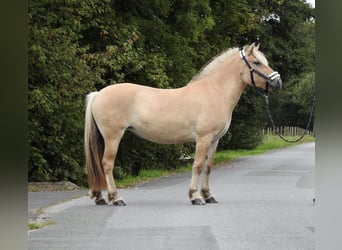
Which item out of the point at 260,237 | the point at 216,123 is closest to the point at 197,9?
the point at 216,123

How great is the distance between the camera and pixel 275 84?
434 centimetres

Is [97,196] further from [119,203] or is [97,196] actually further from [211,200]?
[211,200]

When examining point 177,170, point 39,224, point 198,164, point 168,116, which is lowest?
point 39,224

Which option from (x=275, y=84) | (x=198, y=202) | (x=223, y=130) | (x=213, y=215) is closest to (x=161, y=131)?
(x=223, y=130)

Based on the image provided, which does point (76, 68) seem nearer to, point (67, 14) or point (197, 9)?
point (67, 14)

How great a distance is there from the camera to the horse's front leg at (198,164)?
5750 millimetres

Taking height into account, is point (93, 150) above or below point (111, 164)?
above

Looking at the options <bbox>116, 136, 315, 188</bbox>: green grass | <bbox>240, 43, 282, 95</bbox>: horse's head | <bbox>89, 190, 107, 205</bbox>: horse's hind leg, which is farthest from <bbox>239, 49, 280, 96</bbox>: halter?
<bbox>89, 190, 107, 205</bbox>: horse's hind leg

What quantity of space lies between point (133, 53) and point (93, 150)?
3.09 feet

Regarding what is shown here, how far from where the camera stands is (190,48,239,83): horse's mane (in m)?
5.27

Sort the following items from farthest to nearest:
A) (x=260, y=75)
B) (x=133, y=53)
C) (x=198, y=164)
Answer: (x=198, y=164) → (x=133, y=53) → (x=260, y=75)

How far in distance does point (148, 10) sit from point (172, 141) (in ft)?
4.01

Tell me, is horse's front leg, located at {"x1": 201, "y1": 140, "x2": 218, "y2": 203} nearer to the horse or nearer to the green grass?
the horse

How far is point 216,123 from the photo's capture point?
575cm
